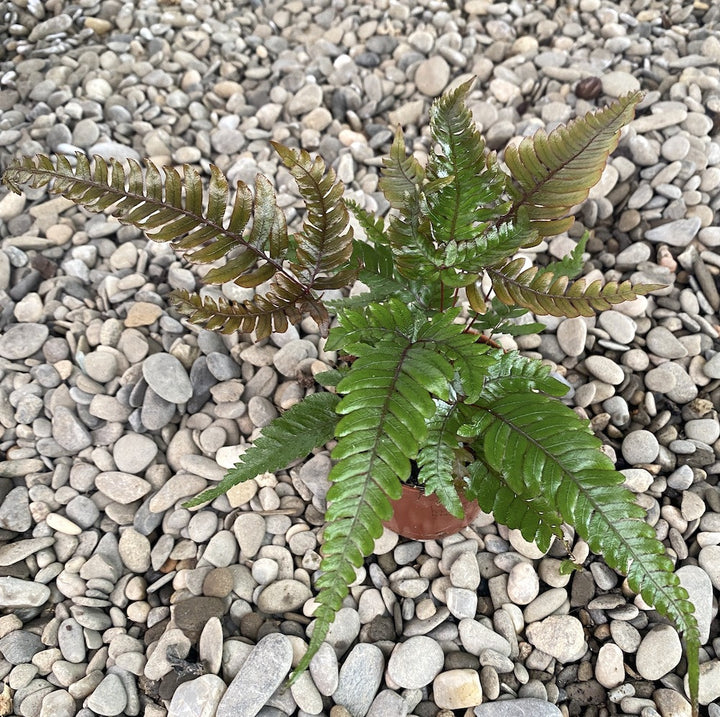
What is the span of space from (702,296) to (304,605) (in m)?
1.78

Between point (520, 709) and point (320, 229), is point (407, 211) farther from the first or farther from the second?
point (520, 709)

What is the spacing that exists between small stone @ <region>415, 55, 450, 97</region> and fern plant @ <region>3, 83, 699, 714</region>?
1672 mm

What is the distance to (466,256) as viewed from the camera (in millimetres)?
1489

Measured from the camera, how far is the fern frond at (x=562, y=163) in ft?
4.65

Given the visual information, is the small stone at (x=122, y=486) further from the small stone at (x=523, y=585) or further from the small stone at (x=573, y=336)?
the small stone at (x=573, y=336)

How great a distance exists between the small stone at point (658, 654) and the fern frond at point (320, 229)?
1.25 metres

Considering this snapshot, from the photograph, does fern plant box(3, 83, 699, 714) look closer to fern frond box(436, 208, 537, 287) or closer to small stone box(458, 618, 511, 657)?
fern frond box(436, 208, 537, 287)

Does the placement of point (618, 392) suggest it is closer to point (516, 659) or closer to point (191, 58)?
point (516, 659)

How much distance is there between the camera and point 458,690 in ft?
5.55

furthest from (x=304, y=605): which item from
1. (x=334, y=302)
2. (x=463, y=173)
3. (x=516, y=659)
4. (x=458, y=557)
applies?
(x=463, y=173)

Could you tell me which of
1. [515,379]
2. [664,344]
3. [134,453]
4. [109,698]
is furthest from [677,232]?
[109,698]

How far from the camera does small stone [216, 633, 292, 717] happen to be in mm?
1634

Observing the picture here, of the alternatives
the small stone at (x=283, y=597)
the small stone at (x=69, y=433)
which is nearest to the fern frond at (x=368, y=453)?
the small stone at (x=283, y=597)

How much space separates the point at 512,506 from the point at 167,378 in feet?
4.03
